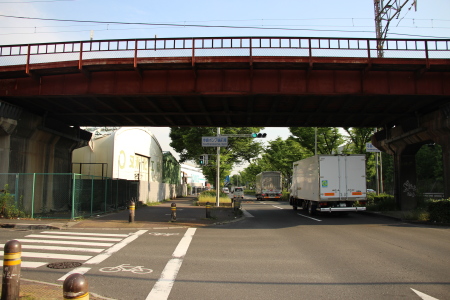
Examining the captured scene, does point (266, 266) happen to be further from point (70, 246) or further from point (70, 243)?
point (70, 243)

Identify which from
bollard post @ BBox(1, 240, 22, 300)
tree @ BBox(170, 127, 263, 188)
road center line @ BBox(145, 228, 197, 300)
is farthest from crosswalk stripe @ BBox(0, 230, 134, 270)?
tree @ BBox(170, 127, 263, 188)

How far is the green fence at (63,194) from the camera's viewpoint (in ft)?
57.9

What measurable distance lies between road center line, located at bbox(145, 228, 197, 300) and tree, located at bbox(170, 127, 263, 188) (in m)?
31.1

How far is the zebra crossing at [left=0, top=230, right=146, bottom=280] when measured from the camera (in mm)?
8625

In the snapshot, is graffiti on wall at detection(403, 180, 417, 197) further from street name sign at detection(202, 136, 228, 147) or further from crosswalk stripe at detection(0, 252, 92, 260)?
crosswalk stripe at detection(0, 252, 92, 260)

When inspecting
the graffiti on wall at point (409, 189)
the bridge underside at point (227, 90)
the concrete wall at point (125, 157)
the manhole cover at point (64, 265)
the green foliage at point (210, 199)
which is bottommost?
the manhole cover at point (64, 265)

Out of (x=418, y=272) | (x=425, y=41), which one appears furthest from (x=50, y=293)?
(x=425, y=41)

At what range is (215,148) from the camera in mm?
44781

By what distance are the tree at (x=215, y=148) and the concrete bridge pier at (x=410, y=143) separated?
20.0m

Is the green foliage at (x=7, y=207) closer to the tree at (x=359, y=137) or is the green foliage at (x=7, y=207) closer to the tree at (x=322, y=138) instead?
the tree at (x=359, y=137)

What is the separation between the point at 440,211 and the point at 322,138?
26369mm

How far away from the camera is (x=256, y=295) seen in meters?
5.94

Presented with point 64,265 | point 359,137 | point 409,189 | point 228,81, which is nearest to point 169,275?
point 64,265

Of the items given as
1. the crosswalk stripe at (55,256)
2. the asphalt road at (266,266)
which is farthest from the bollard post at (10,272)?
the crosswalk stripe at (55,256)
